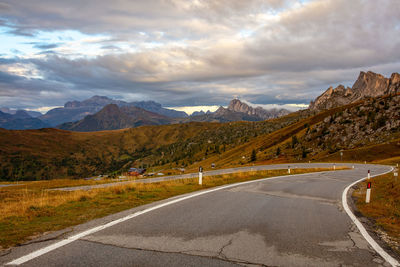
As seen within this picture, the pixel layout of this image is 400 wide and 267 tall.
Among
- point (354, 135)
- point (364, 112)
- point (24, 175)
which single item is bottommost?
point (24, 175)

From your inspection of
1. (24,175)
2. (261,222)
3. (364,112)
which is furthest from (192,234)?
(24,175)

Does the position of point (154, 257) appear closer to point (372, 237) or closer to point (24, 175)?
point (372, 237)

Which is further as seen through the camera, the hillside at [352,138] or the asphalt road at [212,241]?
the hillside at [352,138]

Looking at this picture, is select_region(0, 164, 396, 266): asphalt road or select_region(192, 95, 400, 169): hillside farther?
select_region(192, 95, 400, 169): hillside

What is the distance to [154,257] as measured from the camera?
4.73m

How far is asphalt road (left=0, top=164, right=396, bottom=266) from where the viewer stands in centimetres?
467

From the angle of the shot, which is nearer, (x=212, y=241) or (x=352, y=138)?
(x=212, y=241)

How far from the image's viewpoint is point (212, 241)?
569 cm

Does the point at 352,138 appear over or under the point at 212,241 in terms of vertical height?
over

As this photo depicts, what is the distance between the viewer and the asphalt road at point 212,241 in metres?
4.67

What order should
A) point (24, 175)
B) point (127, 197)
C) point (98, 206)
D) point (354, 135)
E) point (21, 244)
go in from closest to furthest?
1. point (21, 244)
2. point (98, 206)
3. point (127, 197)
4. point (354, 135)
5. point (24, 175)

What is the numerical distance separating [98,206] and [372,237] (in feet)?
28.2

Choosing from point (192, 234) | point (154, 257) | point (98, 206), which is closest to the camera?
point (154, 257)

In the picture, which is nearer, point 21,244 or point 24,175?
point 21,244
